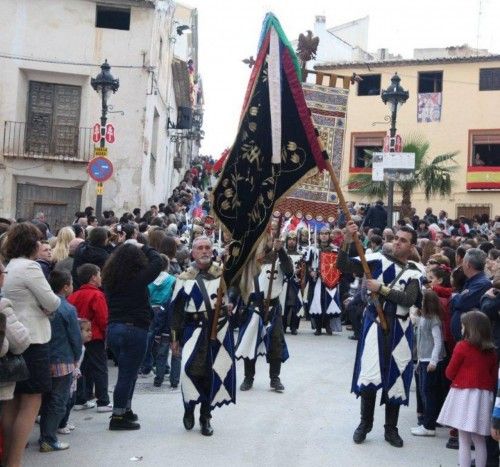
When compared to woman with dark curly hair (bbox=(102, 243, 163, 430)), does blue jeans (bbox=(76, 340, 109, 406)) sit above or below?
below

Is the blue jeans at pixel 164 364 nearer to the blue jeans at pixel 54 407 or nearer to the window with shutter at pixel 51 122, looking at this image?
the blue jeans at pixel 54 407

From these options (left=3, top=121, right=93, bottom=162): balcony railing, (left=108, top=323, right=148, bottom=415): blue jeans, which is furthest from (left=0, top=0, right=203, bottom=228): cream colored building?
(left=108, top=323, right=148, bottom=415): blue jeans

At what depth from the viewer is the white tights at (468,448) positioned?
22.6 feet

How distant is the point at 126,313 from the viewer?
8.12 metres

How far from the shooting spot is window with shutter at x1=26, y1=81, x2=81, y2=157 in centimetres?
2523

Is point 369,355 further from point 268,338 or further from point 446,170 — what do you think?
point 446,170

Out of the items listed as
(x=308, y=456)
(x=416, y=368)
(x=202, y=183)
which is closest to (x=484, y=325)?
(x=308, y=456)

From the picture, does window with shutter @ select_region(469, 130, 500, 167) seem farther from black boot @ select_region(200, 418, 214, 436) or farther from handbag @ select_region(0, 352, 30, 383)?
handbag @ select_region(0, 352, 30, 383)

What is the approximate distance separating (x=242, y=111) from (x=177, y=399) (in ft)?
11.8

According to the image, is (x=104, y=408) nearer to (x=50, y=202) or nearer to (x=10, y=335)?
(x=10, y=335)

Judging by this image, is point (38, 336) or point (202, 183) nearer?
point (38, 336)

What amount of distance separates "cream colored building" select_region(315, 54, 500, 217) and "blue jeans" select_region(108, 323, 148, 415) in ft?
94.1

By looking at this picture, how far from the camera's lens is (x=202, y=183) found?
122ft

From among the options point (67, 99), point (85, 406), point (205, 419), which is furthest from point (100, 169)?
point (205, 419)
